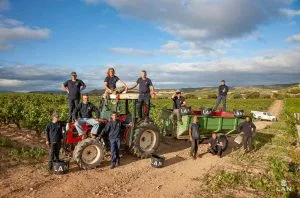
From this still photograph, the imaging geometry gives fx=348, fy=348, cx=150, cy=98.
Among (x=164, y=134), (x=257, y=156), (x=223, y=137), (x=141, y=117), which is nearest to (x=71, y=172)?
(x=141, y=117)

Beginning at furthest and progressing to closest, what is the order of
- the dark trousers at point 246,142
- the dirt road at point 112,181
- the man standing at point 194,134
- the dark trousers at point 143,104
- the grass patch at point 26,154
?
the dark trousers at point 246,142 < the man standing at point 194,134 < the dark trousers at point 143,104 < the grass patch at point 26,154 < the dirt road at point 112,181

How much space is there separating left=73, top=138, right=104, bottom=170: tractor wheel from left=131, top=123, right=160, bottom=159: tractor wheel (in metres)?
1.60

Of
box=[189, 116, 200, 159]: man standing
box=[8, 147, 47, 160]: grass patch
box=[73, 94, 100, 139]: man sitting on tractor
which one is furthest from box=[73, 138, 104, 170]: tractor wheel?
box=[189, 116, 200, 159]: man standing

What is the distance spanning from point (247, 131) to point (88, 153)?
7623 millimetres

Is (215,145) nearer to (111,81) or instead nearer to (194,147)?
(194,147)

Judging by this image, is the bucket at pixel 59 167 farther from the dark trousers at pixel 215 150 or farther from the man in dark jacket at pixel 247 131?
the man in dark jacket at pixel 247 131

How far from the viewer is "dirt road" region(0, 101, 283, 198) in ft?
29.1

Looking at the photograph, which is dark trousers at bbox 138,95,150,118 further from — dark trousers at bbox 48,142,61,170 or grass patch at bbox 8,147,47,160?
grass patch at bbox 8,147,47,160

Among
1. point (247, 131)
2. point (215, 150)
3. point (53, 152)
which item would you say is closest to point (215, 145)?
point (215, 150)

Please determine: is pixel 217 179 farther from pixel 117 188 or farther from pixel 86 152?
pixel 86 152

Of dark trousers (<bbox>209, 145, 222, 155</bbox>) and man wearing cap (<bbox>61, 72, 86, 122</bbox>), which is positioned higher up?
man wearing cap (<bbox>61, 72, 86, 122</bbox>)

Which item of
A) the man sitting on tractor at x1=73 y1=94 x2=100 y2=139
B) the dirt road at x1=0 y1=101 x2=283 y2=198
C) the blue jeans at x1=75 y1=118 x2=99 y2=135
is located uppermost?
the man sitting on tractor at x1=73 y1=94 x2=100 y2=139

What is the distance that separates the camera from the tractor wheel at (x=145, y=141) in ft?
40.2

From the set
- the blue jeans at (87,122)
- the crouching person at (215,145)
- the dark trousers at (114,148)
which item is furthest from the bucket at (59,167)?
the crouching person at (215,145)
